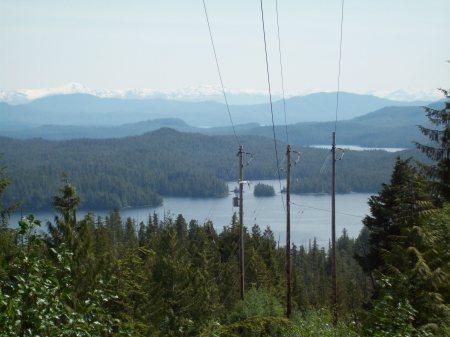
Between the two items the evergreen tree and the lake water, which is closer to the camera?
the evergreen tree

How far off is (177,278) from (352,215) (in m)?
117

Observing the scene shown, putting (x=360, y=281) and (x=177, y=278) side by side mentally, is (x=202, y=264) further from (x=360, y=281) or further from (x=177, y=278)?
(x=360, y=281)

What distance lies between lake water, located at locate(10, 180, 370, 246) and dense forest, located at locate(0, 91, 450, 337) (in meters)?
74.7

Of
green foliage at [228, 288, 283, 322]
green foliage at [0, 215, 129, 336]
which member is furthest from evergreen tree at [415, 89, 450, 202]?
green foliage at [0, 215, 129, 336]

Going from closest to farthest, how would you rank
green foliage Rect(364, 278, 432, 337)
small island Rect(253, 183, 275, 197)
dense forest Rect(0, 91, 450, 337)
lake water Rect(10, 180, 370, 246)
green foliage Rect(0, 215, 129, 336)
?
green foliage Rect(0, 215, 129, 336), dense forest Rect(0, 91, 450, 337), green foliage Rect(364, 278, 432, 337), lake water Rect(10, 180, 370, 246), small island Rect(253, 183, 275, 197)

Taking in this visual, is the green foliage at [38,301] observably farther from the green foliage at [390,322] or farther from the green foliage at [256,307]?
the green foliage at [256,307]

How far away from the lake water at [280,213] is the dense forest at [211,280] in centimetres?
7471

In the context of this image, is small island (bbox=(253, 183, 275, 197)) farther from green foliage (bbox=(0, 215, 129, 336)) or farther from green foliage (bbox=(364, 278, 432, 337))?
green foliage (bbox=(0, 215, 129, 336))

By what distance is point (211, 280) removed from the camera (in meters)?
36.4

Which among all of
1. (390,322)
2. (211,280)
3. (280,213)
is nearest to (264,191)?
(280,213)

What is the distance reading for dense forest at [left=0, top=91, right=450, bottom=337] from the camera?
13.9ft

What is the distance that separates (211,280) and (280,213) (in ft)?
345

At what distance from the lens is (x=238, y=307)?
2103 centimetres

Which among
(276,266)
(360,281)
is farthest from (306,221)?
(276,266)
